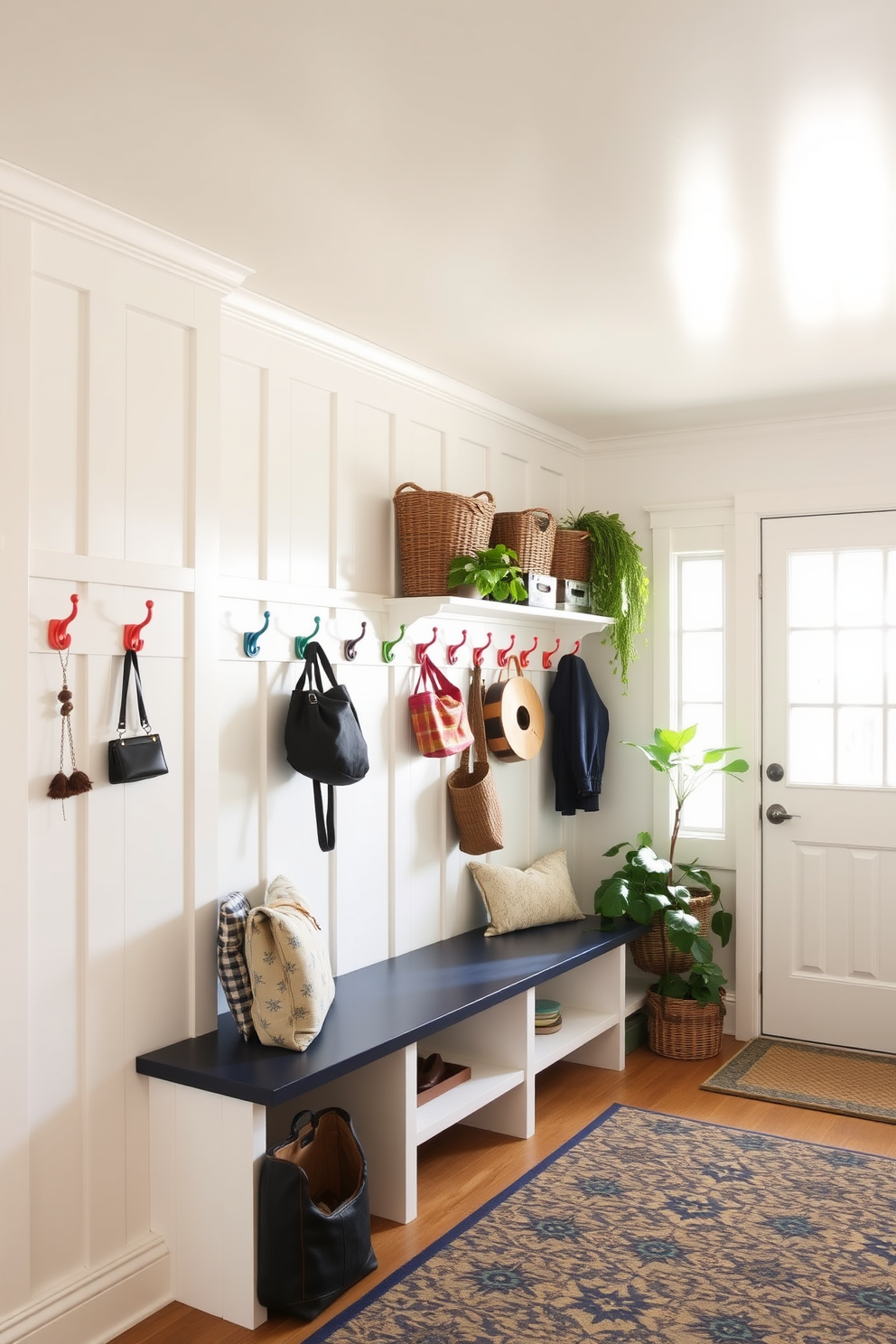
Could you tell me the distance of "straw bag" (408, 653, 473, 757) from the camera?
3.62 metres

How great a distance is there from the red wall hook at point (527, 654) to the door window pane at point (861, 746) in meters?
1.21

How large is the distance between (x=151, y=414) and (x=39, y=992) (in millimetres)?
1321

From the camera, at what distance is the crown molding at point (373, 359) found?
303cm

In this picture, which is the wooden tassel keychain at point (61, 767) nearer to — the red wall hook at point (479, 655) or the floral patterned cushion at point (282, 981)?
the floral patterned cushion at point (282, 981)

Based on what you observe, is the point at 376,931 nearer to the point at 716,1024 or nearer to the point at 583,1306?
the point at 583,1306

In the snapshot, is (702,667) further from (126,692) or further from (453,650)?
(126,692)

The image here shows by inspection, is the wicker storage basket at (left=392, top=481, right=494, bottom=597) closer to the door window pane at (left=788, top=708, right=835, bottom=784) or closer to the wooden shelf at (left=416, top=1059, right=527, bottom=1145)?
the wooden shelf at (left=416, top=1059, right=527, bottom=1145)

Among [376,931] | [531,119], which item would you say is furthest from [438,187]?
[376,931]

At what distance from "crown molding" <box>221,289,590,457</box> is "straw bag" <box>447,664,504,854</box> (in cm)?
115

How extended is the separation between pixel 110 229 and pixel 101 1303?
7.73ft

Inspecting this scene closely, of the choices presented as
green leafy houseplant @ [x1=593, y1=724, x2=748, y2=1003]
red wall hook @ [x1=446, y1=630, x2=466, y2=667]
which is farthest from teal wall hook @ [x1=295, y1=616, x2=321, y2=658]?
green leafy houseplant @ [x1=593, y1=724, x2=748, y2=1003]

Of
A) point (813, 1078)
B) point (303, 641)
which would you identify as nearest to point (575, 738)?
point (813, 1078)

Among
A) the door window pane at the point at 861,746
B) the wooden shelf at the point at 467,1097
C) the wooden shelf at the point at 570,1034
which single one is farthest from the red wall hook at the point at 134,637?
the door window pane at the point at 861,746

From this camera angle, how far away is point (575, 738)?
448 cm
